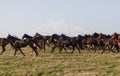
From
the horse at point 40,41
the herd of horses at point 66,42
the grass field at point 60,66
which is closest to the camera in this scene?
the grass field at point 60,66

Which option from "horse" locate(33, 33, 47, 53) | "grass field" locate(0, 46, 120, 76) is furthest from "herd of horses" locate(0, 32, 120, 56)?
"grass field" locate(0, 46, 120, 76)

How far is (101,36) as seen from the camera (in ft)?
122

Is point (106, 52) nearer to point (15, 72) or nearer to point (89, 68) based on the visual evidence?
point (89, 68)

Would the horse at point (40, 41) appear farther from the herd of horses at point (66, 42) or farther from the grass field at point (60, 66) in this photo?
the grass field at point (60, 66)

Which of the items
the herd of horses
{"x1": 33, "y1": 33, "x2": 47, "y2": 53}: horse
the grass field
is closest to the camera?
the grass field

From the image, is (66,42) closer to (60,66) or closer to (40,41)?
(40,41)

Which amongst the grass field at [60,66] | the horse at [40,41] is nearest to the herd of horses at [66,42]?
the horse at [40,41]

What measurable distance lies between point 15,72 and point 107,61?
253 inches

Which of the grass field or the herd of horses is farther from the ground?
the herd of horses

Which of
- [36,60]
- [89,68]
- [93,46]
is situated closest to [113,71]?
[89,68]

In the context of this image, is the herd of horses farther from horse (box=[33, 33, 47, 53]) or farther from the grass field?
the grass field

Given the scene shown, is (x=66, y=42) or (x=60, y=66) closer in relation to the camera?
(x=60, y=66)

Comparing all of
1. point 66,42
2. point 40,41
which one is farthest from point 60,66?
point 40,41

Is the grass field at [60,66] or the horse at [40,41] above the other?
the horse at [40,41]
